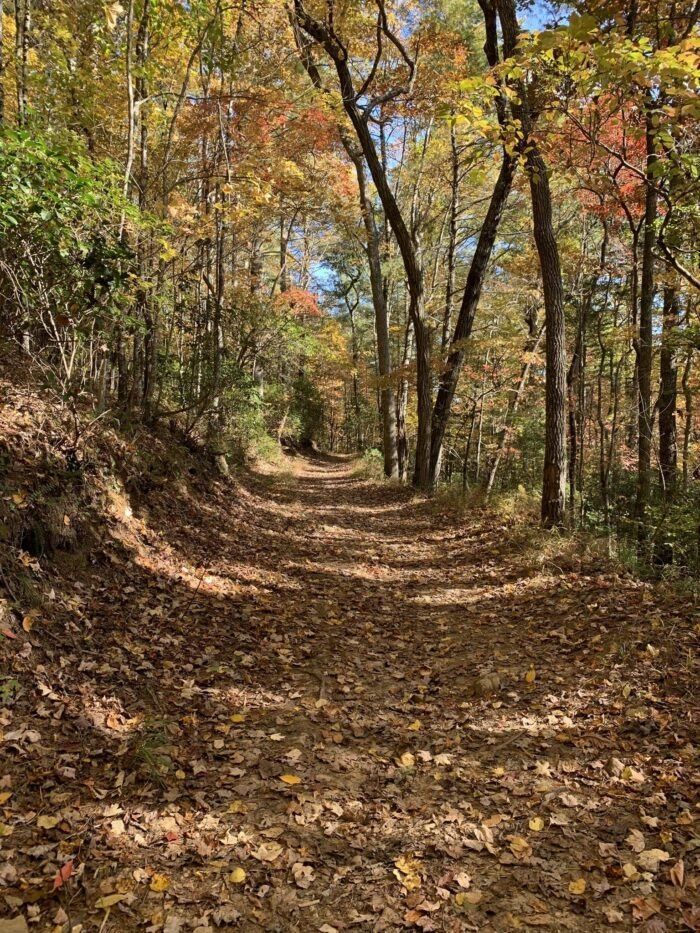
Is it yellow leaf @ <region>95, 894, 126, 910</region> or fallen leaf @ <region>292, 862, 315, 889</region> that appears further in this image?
fallen leaf @ <region>292, 862, 315, 889</region>

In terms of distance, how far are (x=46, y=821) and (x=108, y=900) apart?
0.59 m

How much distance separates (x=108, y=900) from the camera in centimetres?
252

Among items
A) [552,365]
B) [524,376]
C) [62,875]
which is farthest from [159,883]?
[524,376]

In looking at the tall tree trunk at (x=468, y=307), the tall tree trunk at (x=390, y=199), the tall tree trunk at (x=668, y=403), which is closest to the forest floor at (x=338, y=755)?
the tall tree trunk at (x=668, y=403)

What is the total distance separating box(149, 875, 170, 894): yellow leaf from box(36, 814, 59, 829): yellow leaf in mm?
623

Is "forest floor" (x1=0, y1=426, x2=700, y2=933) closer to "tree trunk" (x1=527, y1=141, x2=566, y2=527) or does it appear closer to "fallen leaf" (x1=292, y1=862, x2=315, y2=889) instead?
"fallen leaf" (x1=292, y1=862, x2=315, y2=889)

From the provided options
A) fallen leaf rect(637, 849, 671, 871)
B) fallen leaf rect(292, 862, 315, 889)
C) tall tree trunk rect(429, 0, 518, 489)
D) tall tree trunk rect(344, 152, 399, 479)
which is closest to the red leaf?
fallen leaf rect(292, 862, 315, 889)

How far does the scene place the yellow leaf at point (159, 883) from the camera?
8.61 ft

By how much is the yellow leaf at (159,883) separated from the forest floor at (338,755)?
13 mm

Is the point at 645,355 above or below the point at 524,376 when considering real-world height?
below

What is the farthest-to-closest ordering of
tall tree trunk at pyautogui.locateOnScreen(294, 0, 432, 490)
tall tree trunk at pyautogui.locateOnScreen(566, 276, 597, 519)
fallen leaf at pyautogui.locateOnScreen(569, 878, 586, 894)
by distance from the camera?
tall tree trunk at pyautogui.locateOnScreen(566, 276, 597, 519) → tall tree trunk at pyautogui.locateOnScreen(294, 0, 432, 490) → fallen leaf at pyautogui.locateOnScreen(569, 878, 586, 894)

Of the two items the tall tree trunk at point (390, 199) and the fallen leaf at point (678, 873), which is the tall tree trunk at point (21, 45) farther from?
the fallen leaf at point (678, 873)

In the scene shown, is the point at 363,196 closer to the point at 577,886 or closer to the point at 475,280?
the point at 475,280

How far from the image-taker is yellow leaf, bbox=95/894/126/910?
2.49 metres
